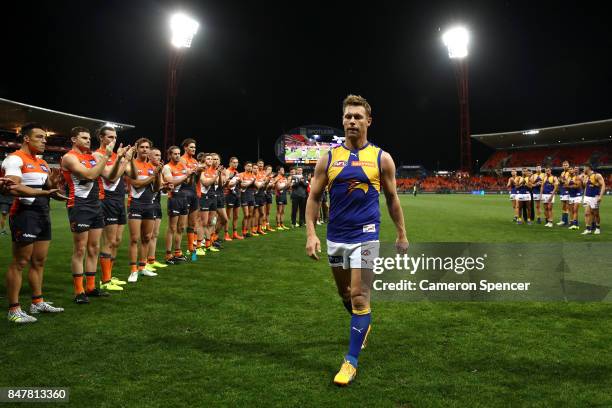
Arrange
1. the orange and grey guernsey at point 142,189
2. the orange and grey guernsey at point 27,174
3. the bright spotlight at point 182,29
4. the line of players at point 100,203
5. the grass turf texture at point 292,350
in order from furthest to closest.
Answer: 1. the bright spotlight at point 182,29
2. the orange and grey guernsey at point 142,189
3. the line of players at point 100,203
4. the orange and grey guernsey at point 27,174
5. the grass turf texture at point 292,350

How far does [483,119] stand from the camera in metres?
69.4

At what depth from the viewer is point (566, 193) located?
16.0m

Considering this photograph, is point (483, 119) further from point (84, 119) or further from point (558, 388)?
point (558, 388)

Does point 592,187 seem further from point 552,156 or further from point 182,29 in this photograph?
point 552,156

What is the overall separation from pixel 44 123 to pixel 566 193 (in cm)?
5006

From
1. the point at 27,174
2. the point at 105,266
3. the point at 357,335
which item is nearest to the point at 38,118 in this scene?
the point at 105,266

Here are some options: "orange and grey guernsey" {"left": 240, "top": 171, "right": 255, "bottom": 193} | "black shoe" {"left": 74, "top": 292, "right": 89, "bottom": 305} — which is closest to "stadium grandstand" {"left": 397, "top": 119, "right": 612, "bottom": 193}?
"orange and grey guernsey" {"left": 240, "top": 171, "right": 255, "bottom": 193}

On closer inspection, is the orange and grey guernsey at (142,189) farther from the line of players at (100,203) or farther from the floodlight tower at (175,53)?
the floodlight tower at (175,53)

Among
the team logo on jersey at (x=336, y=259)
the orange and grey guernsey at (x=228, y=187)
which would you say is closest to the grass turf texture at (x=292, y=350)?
the team logo on jersey at (x=336, y=259)

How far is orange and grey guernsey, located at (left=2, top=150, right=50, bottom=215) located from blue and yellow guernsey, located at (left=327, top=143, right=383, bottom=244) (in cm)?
366

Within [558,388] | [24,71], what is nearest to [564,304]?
[558,388]

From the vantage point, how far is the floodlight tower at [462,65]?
157ft

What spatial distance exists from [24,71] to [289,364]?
4975 centimetres

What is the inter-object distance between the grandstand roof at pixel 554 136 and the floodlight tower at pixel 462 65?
212 inches
